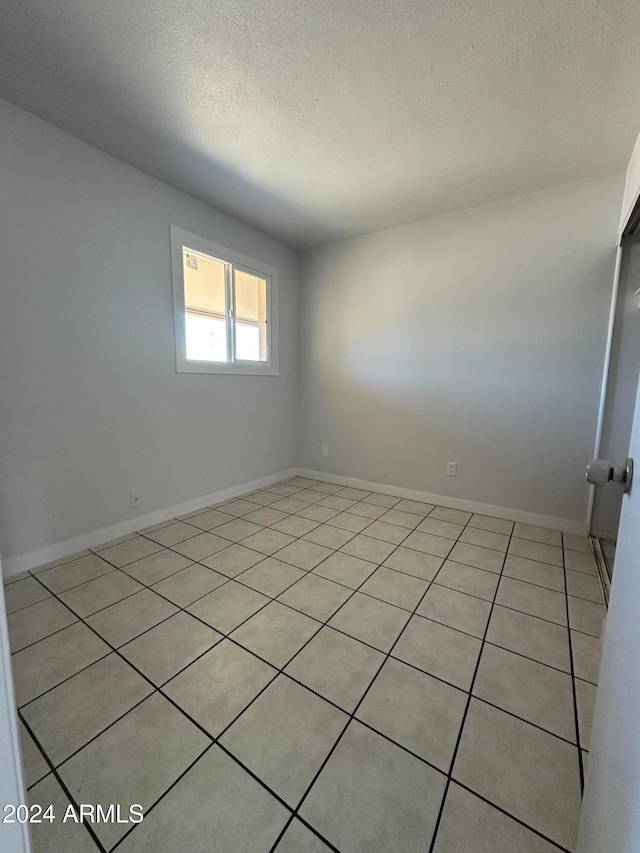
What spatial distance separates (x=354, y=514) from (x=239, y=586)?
1284mm

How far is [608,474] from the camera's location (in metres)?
0.71

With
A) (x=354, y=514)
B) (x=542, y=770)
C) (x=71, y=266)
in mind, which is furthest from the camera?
(x=354, y=514)

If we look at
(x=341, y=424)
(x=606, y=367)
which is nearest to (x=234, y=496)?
(x=341, y=424)

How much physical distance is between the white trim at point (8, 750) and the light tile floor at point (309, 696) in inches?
20.5

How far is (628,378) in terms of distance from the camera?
7.30 feet

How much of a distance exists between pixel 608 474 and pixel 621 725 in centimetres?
44

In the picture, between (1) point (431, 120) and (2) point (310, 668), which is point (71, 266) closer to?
(1) point (431, 120)

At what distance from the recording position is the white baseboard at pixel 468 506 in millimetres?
2541

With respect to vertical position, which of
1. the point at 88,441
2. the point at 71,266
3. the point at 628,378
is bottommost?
the point at 88,441

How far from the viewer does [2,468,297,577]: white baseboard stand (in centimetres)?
192

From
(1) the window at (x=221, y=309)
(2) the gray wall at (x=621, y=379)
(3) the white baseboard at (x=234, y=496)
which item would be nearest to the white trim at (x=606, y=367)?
(2) the gray wall at (x=621, y=379)

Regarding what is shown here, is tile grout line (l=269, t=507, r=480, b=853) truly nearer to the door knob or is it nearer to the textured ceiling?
the door knob

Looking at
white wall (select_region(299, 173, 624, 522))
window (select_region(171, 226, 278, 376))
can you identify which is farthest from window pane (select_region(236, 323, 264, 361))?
white wall (select_region(299, 173, 624, 522))

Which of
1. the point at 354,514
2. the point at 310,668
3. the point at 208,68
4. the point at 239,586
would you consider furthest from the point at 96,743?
the point at 208,68
